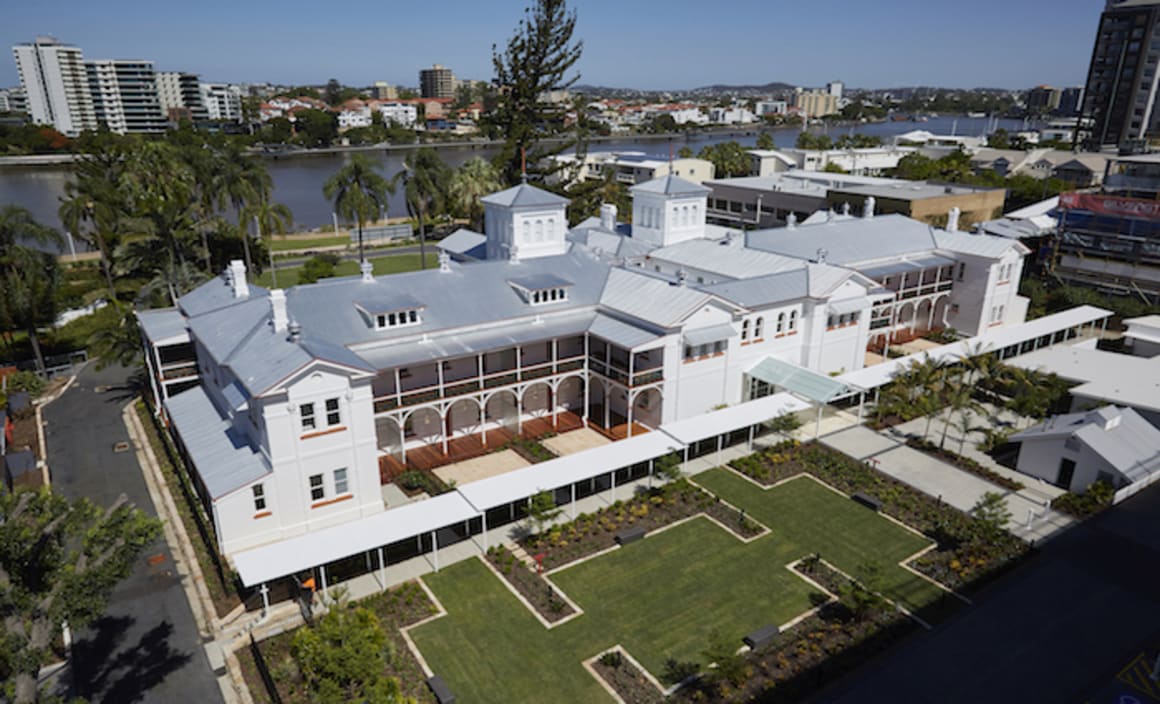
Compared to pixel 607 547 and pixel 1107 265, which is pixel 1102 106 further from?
pixel 607 547

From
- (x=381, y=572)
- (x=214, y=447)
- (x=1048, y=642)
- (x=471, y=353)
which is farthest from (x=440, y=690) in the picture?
(x=1048, y=642)

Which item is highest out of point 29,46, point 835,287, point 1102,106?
point 29,46

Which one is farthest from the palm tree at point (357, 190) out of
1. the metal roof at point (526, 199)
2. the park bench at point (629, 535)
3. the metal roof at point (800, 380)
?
the park bench at point (629, 535)

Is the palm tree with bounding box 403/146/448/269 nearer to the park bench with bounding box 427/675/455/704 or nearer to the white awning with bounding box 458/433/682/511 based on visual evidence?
the white awning with bounding box 458/433/682/511

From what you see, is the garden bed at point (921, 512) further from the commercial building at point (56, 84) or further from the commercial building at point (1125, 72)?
the commercial building at point (56, 84)

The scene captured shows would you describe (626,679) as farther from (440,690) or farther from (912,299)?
(912,299)

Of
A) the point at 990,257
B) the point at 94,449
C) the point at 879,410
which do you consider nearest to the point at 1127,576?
the point at 879,410

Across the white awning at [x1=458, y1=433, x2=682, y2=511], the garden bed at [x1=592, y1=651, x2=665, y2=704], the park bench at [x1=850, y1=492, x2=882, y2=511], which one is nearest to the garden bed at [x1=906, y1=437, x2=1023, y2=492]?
the park bench at [x1=850, y1=492, x2=882, y2=511]
